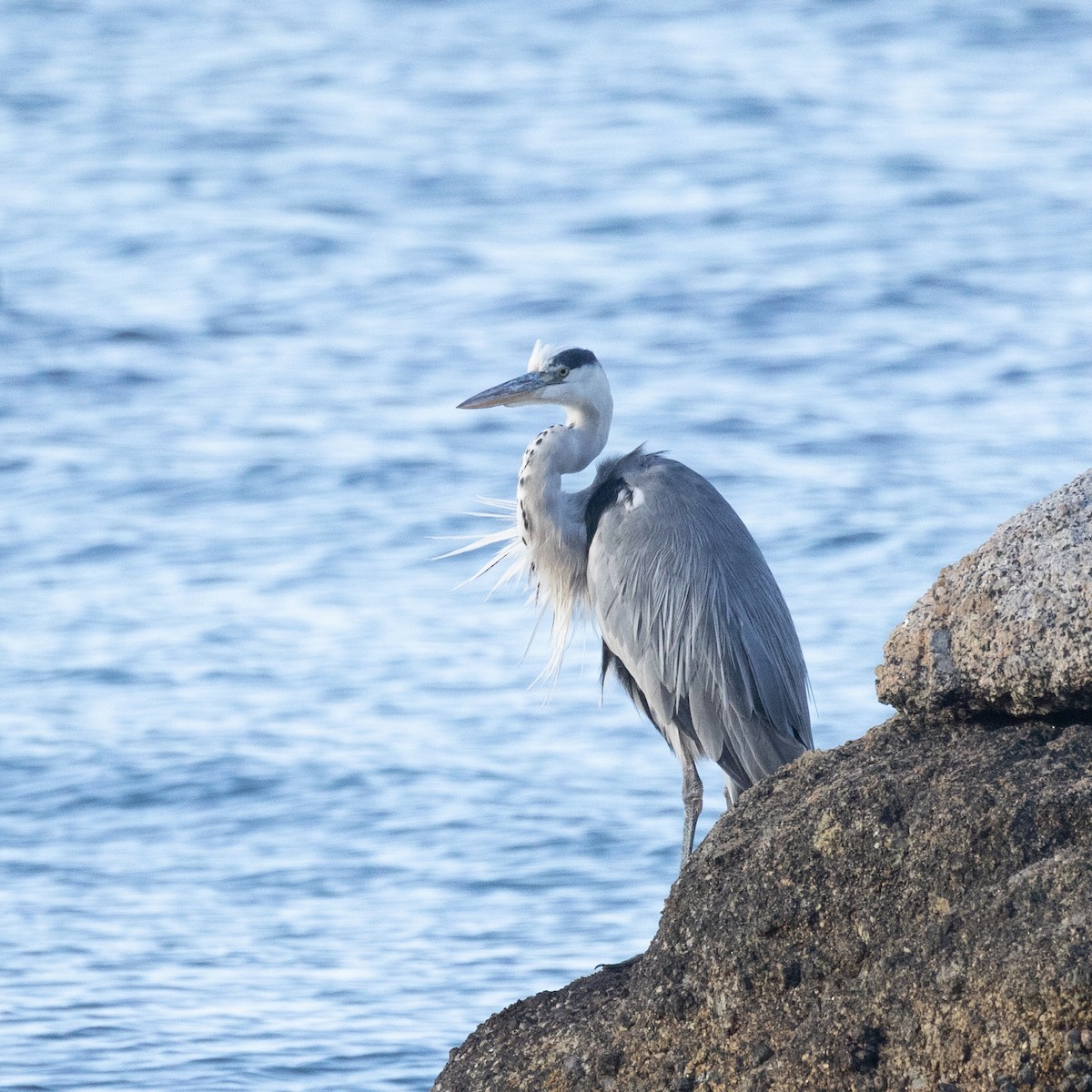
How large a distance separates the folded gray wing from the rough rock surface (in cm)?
206

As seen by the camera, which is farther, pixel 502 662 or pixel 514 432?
pixel 514 432

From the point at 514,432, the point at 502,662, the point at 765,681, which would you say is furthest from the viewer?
the point at 514,432

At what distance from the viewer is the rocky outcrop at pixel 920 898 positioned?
3.29 metres

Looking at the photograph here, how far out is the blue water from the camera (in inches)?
310

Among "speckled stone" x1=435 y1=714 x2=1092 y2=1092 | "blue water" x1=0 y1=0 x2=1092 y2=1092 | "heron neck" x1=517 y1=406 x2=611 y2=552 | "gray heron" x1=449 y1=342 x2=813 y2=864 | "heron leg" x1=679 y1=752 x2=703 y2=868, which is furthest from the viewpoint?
"blue water" x1=0 y1=0 x2=1092 y2=1092

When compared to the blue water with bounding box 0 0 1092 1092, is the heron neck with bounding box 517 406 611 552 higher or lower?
higher

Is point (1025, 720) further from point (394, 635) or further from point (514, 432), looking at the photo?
point (514, 432)

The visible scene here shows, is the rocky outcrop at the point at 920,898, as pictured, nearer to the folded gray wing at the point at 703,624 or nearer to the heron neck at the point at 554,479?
the folded gray wing at the point at 703,624

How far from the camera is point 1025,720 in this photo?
12.2 feet

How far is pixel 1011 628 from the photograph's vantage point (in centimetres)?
359

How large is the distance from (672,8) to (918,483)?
1362 centimetres

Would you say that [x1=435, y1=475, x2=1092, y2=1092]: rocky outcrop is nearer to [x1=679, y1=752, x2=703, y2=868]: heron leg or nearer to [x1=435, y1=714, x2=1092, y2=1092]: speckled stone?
[x1=435, y1=714, x2=1092, y2=1092]: speckled stone

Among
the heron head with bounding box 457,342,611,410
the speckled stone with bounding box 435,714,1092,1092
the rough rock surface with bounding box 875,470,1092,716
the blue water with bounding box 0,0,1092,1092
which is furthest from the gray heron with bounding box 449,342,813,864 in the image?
the rough rock surface with bounding box 875,470,1092,716

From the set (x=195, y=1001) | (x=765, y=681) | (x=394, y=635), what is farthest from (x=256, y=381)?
(x=765, y=681)
